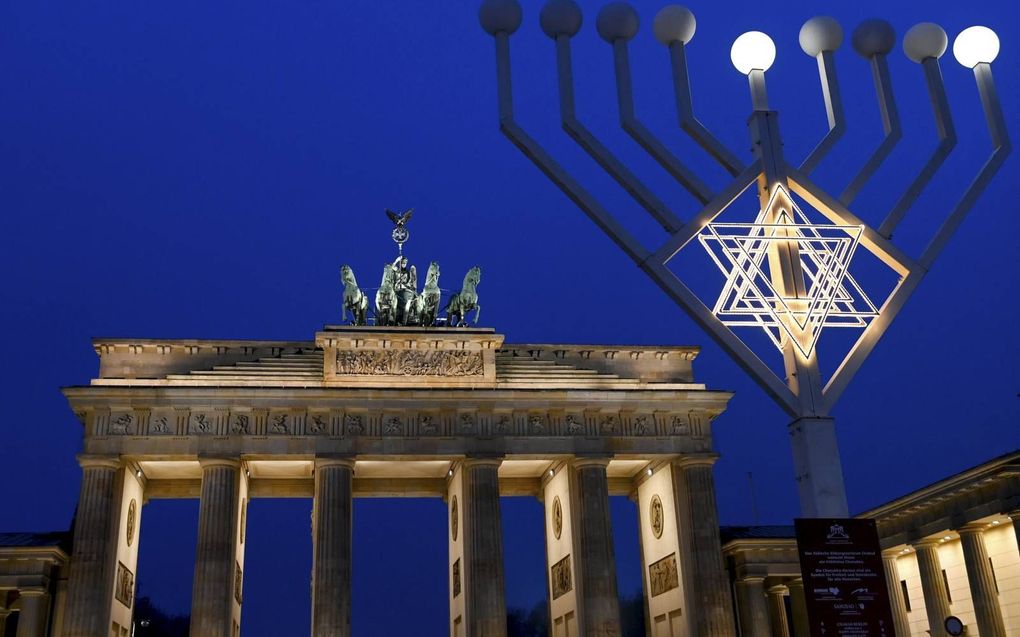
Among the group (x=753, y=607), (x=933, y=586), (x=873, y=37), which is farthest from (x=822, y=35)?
(x=753, y=607)

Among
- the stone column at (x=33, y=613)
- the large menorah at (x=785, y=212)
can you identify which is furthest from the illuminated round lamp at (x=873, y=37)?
the stone column at (x=33, y=613)

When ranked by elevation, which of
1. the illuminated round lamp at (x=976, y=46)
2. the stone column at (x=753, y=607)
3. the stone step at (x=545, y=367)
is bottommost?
the stone column at (x=753, y=607)

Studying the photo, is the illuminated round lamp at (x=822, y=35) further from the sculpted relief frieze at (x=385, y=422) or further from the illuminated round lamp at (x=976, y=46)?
the sculpted relief frieze at (x=385, y=422)

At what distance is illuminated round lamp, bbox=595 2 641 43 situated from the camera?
8.50 meters

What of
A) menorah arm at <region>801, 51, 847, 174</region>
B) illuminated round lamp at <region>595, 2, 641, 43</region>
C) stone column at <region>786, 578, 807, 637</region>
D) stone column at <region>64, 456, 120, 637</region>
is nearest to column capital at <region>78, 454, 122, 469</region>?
stone column at <region>64, 456, 120, 637</region>

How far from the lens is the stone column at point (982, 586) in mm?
24281

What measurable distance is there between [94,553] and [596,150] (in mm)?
21434

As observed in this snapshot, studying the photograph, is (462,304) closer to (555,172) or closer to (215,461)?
(215,461)

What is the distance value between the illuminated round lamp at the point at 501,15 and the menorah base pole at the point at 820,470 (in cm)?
418

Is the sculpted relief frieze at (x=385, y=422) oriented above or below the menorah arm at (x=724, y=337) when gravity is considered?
above

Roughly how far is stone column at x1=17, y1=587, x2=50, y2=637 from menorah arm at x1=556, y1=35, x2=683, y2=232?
22336 mm

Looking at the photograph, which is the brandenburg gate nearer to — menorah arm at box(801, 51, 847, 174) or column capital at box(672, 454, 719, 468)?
column capital at box(672, 454, 719, 468)

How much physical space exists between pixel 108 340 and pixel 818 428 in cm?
2507

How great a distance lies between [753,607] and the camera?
29.4 meters
